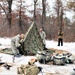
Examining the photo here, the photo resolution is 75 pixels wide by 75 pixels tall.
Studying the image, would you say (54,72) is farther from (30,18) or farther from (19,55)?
(30,18)

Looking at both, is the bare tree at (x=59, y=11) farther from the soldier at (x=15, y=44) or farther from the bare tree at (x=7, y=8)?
the soldier at (x=15, y=44)

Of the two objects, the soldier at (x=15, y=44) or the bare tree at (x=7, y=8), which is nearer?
the soldier at (x=15, y=44)

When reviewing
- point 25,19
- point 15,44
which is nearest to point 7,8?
point 25,19

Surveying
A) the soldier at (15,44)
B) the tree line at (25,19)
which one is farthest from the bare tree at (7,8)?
the soldier at (15,44)

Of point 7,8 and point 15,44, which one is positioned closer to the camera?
point 15,44

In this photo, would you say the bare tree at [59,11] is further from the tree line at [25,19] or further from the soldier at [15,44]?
the soldier at [15,44]

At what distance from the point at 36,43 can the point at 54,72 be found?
260 inches

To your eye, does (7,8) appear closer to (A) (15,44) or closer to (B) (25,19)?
(B) (25,19)

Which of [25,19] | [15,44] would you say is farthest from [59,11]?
[15,44]

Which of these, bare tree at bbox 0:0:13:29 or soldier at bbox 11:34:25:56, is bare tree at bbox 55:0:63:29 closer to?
bare tree at bbox 0:0:13:29

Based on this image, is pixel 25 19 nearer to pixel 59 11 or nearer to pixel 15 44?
pixel 59 11

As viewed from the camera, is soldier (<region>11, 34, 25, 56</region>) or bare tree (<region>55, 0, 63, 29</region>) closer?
soldier (<region>11, 34, 25, 56</region>)

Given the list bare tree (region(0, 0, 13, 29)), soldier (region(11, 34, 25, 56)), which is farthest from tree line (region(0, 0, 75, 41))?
soldier (region(11, 34, 25, 56))

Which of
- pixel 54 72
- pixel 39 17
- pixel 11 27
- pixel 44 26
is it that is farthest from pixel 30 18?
pixel 54 72
